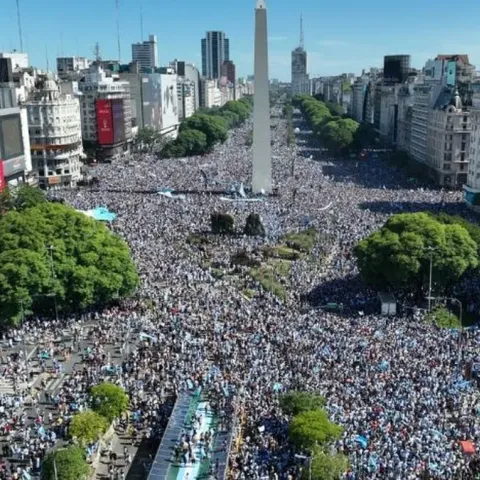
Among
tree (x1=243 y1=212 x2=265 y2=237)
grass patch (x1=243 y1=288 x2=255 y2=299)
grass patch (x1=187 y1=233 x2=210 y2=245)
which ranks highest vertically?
tree (x1=243 y1=212 x2=265 y2=237)

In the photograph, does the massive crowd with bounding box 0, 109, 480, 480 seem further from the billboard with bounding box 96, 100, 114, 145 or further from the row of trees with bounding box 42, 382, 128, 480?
the billboard with bounding box 96, 100, 114, 145

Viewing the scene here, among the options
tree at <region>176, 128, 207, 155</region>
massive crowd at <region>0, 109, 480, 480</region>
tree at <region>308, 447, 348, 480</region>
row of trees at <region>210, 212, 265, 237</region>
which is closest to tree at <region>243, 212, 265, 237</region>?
row of trees at <region>210, 212, 265, 237</region>

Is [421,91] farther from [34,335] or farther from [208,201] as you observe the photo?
[34,335]

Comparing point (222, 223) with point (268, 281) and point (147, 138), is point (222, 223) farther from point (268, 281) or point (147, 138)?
point (147, 138)

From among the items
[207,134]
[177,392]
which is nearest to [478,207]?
[177,392]

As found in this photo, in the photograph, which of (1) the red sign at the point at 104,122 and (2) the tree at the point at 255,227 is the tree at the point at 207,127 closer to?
(1) the red sign at the point at 104,122

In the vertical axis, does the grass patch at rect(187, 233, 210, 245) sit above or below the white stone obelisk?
below

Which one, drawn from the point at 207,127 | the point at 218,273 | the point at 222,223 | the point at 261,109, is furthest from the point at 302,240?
the point at 207,127
